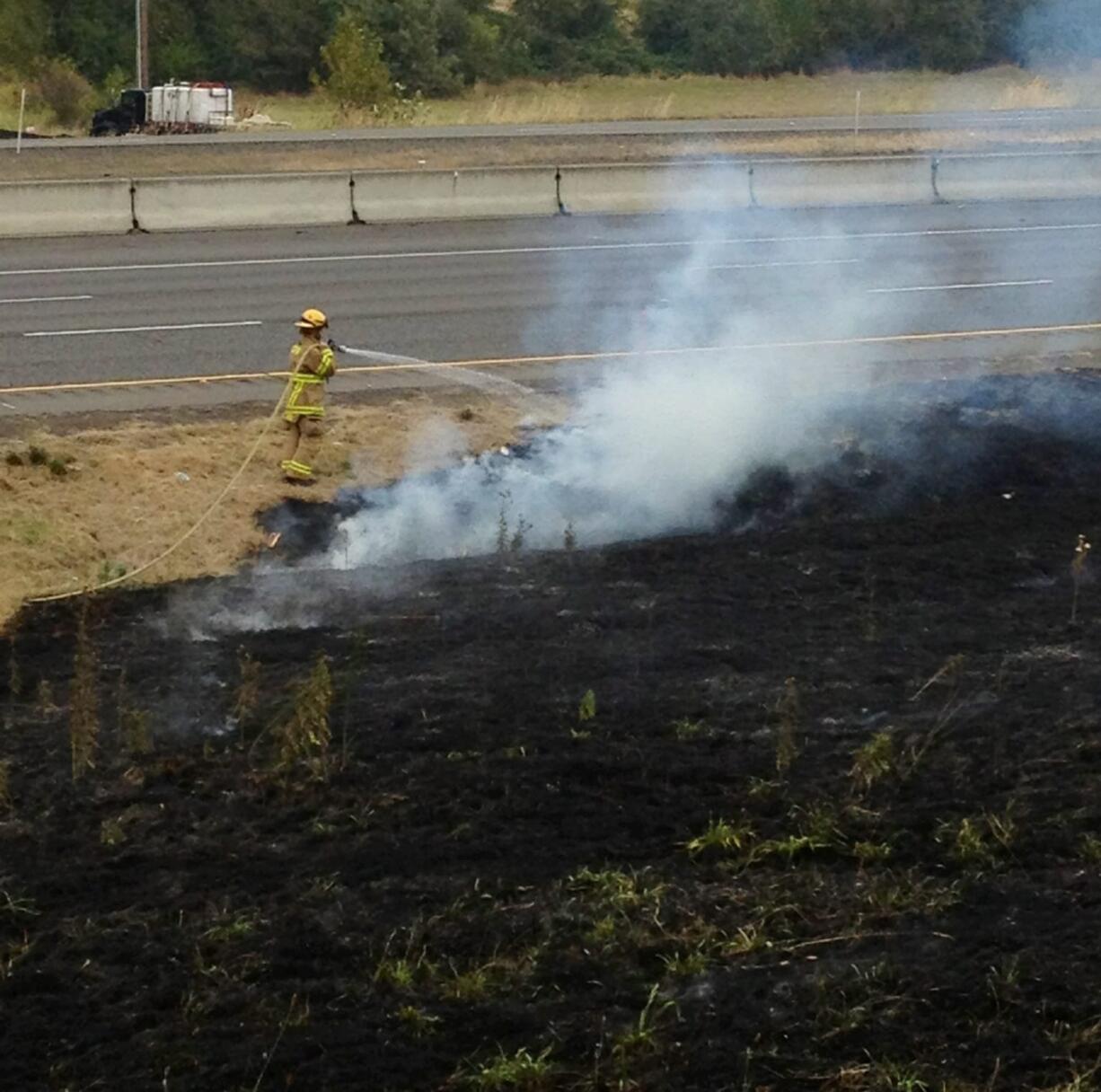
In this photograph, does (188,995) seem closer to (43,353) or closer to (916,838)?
(916,838)

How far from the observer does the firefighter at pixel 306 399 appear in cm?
1409

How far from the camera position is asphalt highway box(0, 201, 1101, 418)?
18.5 m

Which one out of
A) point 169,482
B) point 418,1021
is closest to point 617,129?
point 169,482

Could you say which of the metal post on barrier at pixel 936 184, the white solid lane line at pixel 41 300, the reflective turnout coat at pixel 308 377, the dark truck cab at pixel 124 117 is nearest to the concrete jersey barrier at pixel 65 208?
the white solid lane line at pixel 41 300

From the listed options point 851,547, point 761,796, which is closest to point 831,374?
point 851,547

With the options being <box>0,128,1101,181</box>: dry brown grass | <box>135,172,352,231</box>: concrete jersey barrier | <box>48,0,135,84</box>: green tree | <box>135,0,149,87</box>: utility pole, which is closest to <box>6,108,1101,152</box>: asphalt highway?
<box>0,128,1101,181</box>: dry brown grass

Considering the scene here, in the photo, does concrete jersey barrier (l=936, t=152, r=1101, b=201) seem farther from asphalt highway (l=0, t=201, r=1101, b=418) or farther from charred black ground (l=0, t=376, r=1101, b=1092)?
charred black ground (l=0, t=376, r=1101, b=1092)

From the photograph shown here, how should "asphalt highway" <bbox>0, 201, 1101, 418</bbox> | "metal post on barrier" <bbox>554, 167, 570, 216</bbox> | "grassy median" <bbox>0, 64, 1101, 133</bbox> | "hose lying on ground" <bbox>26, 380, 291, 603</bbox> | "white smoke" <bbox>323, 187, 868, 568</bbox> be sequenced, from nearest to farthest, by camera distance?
"hose lying on ground" <bbox>26, 380, 291, 603</bbox>
"white smoke" <bbox>323, 187, 868, 568</bbox>
"asphalt highway" <bbox>0, 201, 1101, 418</bbox>
"metal post on barrier" <bbox>554, 167, 570, 216</bbox>
"grassy median" <bbox>0, 64, 1101, 133</bbox>

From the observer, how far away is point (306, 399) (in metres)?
14.4

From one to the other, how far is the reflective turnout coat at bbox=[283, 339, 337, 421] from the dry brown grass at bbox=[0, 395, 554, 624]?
0.64 metres

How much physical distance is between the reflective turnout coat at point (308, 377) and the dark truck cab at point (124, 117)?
31.4 metres

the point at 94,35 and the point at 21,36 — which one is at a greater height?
the point at 94,35

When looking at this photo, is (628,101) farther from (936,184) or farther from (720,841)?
(720,841)

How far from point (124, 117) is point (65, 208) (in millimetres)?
18008
